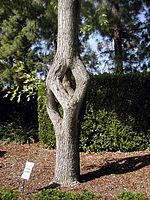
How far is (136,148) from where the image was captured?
9664mm

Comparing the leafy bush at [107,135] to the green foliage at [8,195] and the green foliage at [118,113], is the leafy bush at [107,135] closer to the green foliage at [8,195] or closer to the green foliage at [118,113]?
the green foliage at [118,113]

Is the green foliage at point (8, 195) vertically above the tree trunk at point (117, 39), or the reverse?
the tree trunk at point (117, 39)

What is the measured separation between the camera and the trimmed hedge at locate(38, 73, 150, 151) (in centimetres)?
967

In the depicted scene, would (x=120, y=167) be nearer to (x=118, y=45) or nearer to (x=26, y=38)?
(x=118, y=45)

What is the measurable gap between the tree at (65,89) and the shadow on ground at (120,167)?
1.58 ft

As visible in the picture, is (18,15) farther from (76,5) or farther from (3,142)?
(76,5)

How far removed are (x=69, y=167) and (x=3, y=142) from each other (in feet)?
17.0

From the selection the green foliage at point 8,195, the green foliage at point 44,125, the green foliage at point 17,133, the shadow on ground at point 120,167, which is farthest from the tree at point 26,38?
the green foliage at point 8,195

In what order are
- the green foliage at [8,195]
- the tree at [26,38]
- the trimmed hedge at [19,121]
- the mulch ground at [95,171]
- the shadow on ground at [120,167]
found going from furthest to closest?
the tree at [26,38]
the trimmed hedge at [19,121]
the shadow on ground at [120,167]
the mulch ground at [95,171]
the green foliage at [8,195]

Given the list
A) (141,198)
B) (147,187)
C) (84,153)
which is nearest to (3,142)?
(84,153)

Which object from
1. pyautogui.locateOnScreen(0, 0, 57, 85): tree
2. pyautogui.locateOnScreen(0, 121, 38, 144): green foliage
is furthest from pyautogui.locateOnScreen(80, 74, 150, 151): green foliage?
pyautogui.locateOnScreen(0, 0, 57, 85): tree

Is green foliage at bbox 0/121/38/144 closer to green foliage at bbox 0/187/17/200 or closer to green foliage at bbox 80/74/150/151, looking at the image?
green foliage at bbox 80/74/150/151

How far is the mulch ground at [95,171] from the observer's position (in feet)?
22.5

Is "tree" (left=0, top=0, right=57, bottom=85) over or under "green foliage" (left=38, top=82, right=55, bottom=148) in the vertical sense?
over
